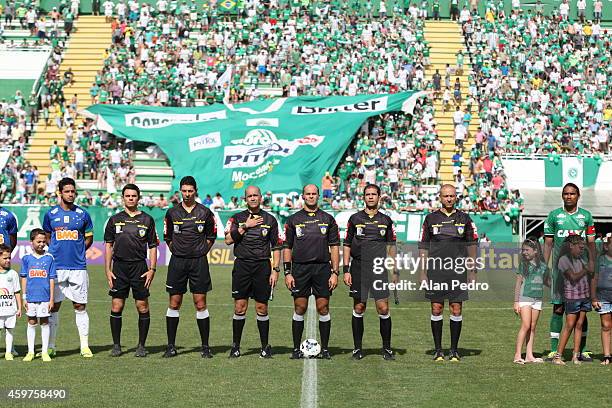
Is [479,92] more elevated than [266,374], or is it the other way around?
[479,92]

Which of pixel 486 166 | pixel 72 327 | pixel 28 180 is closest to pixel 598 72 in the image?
pixel 486 166

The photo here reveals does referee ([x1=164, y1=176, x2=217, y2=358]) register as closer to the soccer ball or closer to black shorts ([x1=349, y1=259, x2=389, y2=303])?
the soccer ball

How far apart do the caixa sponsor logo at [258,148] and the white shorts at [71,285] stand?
26.8m

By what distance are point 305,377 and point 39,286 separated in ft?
13.0

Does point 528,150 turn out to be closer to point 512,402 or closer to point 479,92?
point 479,92

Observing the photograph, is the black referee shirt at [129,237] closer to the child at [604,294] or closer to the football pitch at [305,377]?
the football pitch at [305,377]

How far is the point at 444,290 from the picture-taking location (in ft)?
47.0

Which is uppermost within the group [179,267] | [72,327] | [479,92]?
[479,92]

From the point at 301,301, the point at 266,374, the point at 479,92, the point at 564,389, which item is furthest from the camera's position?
the point at 479,92

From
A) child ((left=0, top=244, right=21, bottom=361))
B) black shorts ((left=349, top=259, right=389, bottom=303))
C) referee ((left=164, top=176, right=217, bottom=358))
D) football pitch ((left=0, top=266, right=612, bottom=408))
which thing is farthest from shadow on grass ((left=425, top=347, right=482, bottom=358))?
child ((left=0, top=244, right=21, bottom=361))

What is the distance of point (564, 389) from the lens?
12.1 metres

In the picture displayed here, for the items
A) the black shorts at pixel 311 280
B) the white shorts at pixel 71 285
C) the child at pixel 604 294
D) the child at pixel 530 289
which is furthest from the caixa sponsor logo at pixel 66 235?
the child at pixel 604 294

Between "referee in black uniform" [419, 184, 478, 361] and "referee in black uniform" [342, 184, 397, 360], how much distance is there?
0.49 meters

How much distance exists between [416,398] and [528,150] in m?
31.6
